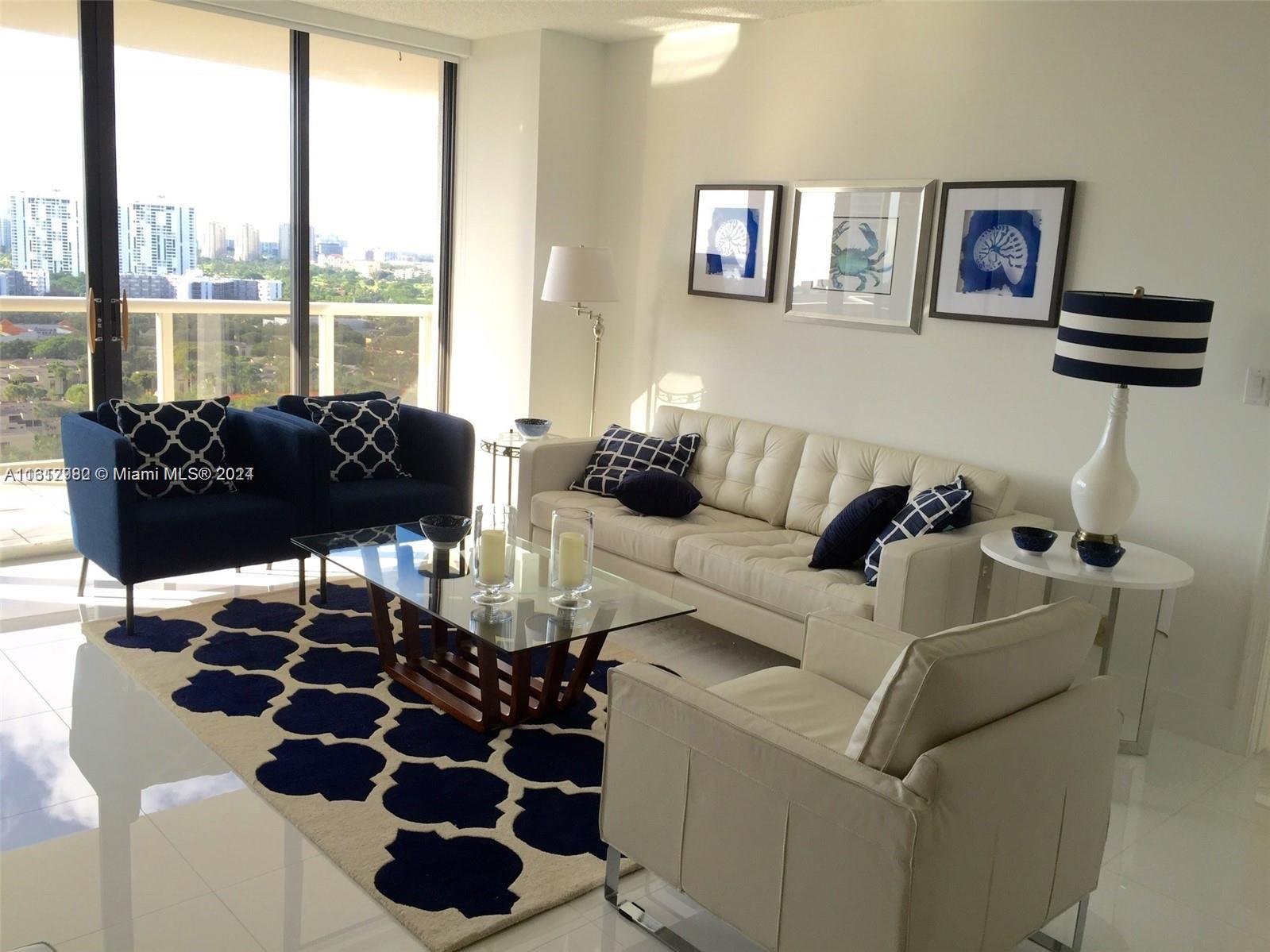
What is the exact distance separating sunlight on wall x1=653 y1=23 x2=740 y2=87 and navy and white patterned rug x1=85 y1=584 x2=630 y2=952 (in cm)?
285

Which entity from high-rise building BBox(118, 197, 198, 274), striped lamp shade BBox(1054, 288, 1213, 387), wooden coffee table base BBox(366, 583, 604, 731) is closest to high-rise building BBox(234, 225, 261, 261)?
high-rise building BBox(118, 197, 198, 274)

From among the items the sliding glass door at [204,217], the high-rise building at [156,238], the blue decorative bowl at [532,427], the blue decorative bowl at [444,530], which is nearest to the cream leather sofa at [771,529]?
the blue decorative bowl at [532,427]

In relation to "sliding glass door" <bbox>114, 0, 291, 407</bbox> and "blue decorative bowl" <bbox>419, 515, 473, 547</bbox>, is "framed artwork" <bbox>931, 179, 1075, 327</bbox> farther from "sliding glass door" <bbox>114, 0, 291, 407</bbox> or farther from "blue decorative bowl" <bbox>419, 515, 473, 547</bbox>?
"sliding glass door" <bbox>114, 0, 291, 407</bbox>

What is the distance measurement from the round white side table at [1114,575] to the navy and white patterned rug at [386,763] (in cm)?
140

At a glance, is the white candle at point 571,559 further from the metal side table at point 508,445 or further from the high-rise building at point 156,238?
the high-rise building at point 156,238

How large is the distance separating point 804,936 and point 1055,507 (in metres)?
2.49

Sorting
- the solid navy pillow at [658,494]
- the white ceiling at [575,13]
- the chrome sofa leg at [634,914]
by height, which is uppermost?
the white ceiling at [575,13]

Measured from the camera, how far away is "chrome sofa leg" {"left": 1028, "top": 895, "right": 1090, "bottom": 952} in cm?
242

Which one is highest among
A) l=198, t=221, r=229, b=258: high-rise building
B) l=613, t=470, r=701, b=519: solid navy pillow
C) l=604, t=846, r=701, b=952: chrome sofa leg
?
l=198, t=221, r=229, b=258: high-rise building

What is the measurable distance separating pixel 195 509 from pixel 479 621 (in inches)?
66.6

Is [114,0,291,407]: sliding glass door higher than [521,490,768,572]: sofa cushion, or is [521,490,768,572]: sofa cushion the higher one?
[114,0,291,407]: sliding glass door

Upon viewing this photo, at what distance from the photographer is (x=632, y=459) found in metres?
4.88

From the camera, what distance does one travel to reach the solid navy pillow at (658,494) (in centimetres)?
448

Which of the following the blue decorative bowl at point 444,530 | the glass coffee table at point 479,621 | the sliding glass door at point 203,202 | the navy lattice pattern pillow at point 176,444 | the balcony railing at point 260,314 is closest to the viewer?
the glass coffee table at point 479,621
